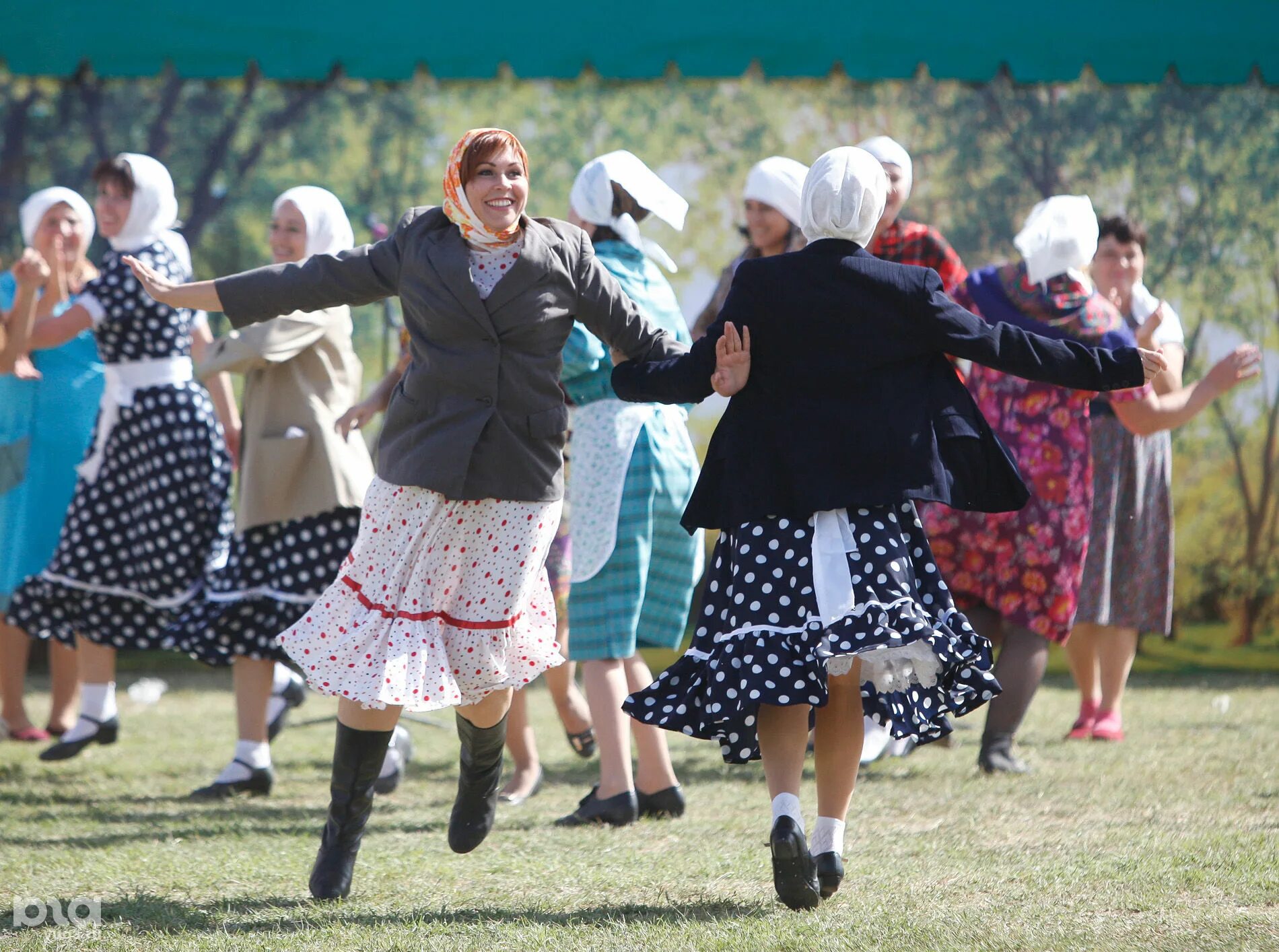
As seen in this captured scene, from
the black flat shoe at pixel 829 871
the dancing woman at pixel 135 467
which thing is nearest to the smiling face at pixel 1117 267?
the black flat shoe at pixel 829 871

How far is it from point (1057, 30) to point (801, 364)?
4.72m

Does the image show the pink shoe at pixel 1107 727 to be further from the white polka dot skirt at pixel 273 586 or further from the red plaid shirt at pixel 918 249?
the white polka dot skirt at pixel 273 586

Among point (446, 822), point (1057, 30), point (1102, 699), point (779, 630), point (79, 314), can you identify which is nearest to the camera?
point (779, 630)

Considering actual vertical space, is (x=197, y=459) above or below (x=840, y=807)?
above

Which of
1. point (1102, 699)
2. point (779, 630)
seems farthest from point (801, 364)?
point (1102, 699)

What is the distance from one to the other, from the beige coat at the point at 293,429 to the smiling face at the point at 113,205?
82cm

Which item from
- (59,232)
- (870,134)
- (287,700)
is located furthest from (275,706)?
(870,134)

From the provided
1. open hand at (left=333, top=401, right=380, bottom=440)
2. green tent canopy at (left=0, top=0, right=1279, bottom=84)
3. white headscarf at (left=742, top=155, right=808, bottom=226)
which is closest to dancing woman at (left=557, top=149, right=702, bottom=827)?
white headscarf at (left=742, top=155, right=808, bottom=226)

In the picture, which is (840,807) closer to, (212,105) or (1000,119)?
(1000,119)

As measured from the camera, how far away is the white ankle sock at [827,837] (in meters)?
2.91

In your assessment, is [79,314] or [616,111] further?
[616,111]

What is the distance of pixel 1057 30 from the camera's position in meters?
6.93

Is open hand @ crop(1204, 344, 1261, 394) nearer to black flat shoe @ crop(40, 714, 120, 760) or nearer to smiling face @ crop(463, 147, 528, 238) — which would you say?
smiling face @ crop(463, 147, 528, 238)

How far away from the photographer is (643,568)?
158 inches
